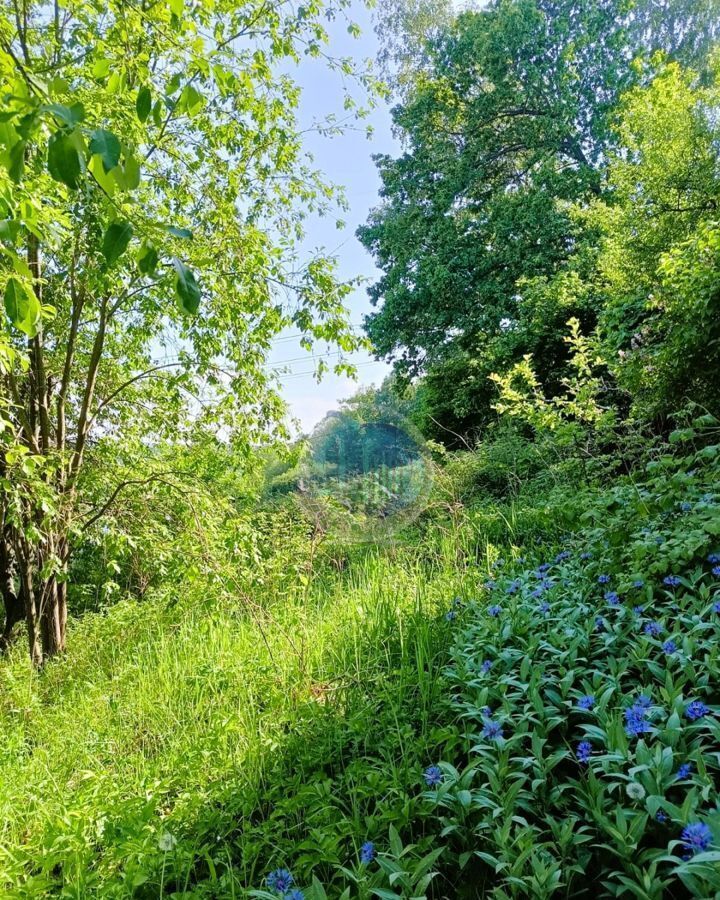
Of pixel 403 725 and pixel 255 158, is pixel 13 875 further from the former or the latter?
pixel 255 158

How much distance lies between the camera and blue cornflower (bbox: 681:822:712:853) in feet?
3.13

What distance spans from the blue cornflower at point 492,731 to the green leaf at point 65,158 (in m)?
1.60

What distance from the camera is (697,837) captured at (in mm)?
957

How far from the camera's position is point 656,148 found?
5676 millimetres

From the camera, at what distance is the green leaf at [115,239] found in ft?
2.71

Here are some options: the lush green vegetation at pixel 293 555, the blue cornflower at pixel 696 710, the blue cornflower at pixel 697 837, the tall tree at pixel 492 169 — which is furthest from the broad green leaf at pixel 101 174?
the tall tree at pixel 492 169

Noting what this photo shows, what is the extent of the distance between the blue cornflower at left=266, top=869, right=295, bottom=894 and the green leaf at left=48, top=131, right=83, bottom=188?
1.52 meters

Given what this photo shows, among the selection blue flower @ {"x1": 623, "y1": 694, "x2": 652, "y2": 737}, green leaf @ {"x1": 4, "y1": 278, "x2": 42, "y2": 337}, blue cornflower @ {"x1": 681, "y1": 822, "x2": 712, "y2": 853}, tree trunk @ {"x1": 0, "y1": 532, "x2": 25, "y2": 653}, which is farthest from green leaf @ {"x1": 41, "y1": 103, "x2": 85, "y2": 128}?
tree trunk @ {"x1": 0, "y1": 532, "x2": 25, "y2": 653}

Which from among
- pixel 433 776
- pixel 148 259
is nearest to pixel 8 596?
pixel 433 776

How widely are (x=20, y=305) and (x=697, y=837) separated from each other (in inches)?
61.6

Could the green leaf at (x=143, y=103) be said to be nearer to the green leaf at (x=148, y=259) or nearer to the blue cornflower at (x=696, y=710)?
the green leaf at (x=148, y=259)

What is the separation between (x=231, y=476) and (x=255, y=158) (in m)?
2.70

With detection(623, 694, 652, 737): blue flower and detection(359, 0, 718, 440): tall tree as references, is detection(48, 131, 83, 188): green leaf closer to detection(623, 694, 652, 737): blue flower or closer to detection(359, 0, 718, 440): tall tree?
detection(623, 694, 652, 737): blue flower

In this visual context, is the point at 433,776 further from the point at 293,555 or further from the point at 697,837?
the point at 293,555
